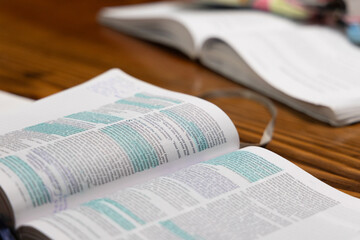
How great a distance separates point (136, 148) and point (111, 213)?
10cm

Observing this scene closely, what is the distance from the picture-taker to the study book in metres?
0.84

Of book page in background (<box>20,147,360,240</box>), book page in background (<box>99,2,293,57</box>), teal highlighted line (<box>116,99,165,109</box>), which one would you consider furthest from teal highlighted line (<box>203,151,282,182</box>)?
book page in background (<box>99,2,293,57</box>)

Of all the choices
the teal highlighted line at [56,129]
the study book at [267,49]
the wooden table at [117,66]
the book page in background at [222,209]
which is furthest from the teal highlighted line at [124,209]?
the study book at [267,49]

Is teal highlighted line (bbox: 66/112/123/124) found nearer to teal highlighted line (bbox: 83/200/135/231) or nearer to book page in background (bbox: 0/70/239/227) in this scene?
book page in background (bbox: 0/70/239/227)

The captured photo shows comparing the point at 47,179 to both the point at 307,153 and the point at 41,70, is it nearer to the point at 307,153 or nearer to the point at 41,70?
the point at 307,153

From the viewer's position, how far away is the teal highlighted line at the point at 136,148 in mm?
579

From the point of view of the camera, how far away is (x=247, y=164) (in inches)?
23.5

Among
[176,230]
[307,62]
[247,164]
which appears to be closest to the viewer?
[176,230]

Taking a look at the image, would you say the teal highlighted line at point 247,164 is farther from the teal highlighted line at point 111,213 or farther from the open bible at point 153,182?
the teal highlighted line at point 111,213

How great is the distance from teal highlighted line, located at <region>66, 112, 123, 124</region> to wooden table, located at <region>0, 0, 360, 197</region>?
190mm

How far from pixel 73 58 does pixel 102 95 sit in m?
0.33

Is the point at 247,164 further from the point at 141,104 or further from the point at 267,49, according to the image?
the point at 267,49

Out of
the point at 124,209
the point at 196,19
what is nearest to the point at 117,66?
the point at 196,19

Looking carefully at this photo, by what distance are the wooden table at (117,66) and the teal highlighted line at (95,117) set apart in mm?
190
